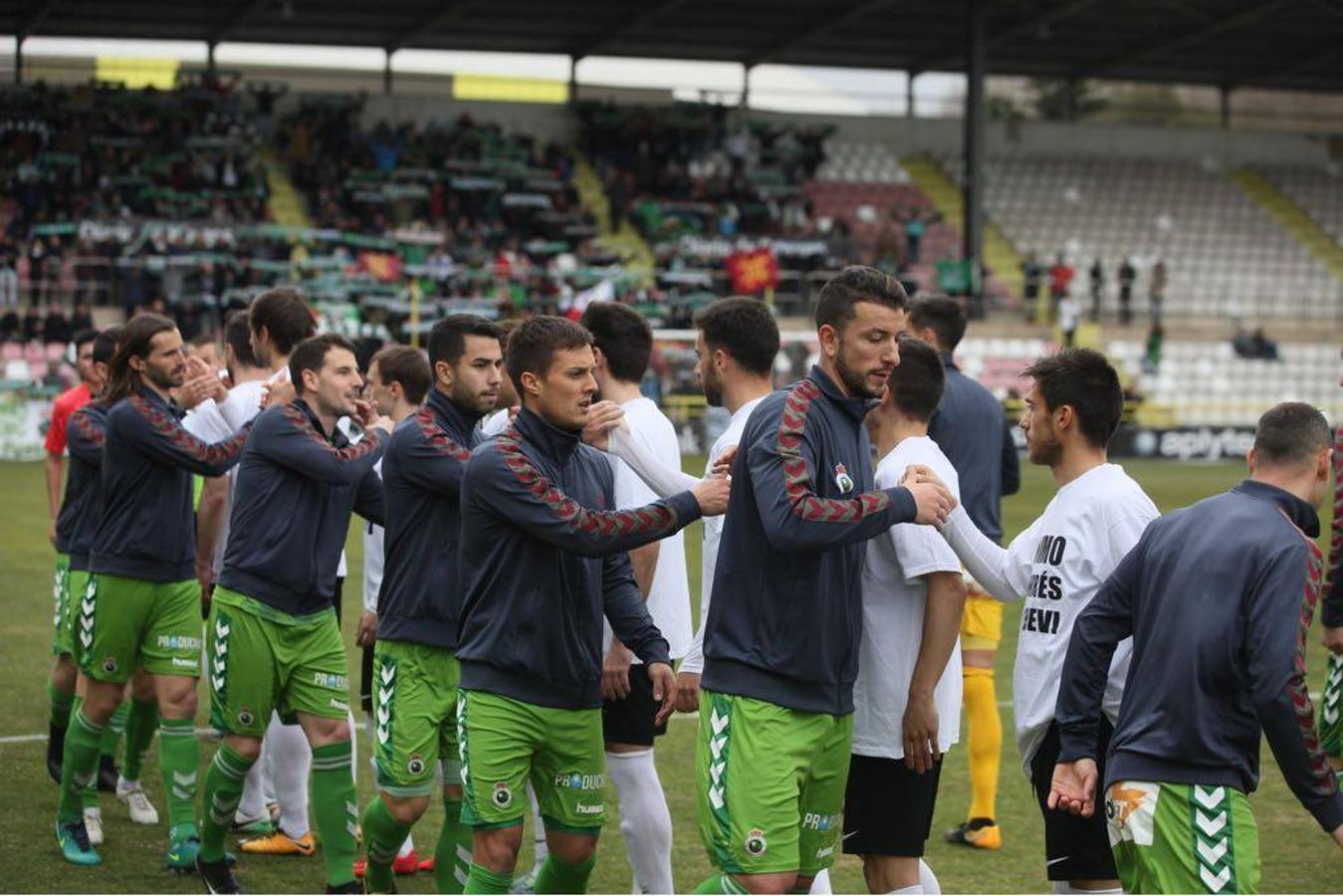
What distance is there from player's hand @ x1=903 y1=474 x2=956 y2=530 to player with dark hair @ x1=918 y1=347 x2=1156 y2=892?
465 mm

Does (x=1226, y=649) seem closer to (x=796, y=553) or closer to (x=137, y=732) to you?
(x=796, y=553)

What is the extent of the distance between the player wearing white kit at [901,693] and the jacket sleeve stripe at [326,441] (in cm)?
219

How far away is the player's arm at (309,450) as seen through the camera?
6.76 meters

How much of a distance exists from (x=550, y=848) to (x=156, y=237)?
96.4ft

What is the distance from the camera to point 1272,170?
49844 mm

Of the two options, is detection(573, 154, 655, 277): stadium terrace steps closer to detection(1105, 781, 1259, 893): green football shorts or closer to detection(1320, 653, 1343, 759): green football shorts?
detection(1320, 653, 1343, 759): green football shorts

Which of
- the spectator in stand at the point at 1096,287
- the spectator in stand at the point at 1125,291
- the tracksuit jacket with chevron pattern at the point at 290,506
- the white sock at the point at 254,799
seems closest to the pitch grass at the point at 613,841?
the white sock at the point at 254,799

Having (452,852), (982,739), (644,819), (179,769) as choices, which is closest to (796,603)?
(644,819)

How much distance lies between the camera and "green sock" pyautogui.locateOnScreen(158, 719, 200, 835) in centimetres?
730

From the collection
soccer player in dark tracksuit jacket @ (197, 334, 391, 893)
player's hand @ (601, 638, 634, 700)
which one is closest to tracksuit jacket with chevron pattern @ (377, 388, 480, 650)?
soccer player in dark tracksuit jacket @ (197, 334, 391, 893)

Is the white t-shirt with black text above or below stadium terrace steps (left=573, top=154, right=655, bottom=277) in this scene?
below

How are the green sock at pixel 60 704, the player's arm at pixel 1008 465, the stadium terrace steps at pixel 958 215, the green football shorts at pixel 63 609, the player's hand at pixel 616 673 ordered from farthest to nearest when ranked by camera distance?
the stadium terrace steps at pixel 958 215 < the green sock at pixel 60 704 < the green football shorts at pixel 63 609 < the player's arm at pixel 1008 465 < the player's hand at pixel 616 673

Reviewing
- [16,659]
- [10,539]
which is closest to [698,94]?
[10,539]

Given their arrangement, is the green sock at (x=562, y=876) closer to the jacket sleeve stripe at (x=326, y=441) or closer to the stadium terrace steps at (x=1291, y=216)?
the jacket sleeve stripe at (x=326, y=441)
